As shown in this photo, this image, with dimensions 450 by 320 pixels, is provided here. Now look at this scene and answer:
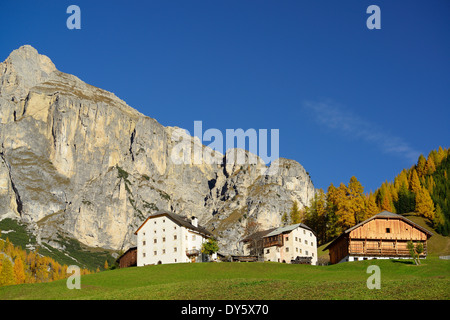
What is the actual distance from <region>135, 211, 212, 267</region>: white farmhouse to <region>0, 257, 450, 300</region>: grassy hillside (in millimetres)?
24656

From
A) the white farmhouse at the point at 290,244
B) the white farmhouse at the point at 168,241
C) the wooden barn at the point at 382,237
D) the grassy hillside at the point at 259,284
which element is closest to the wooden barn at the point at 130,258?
the white farmhouse at the point at 168,241

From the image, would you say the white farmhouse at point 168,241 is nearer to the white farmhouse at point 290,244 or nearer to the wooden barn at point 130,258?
the wooden barn at point 130,258

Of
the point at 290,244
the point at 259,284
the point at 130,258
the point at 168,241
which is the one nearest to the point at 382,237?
the point at 290,244

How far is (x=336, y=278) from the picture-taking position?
57031mm

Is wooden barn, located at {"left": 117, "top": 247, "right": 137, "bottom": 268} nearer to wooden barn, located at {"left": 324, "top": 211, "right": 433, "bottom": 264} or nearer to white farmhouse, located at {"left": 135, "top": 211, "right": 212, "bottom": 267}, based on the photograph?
white farmhouse, located at {"left": 135, "top": 211, "right": 212, "bottom": 267}

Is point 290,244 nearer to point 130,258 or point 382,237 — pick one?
point 382,237

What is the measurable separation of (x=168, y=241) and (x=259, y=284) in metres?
56.7

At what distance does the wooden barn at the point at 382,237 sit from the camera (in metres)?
89.2
